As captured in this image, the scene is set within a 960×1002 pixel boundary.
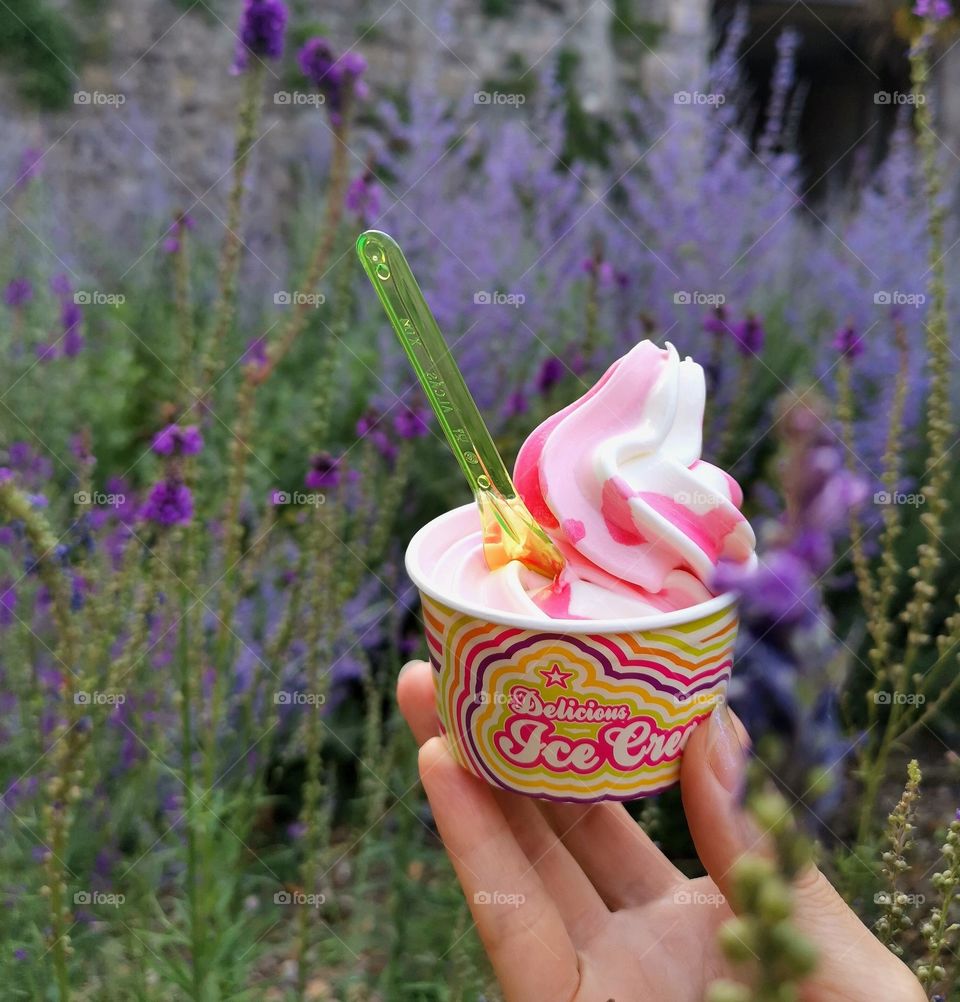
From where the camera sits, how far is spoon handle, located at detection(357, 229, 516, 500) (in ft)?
4.28

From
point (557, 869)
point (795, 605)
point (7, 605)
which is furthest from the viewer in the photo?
point (7, 605)

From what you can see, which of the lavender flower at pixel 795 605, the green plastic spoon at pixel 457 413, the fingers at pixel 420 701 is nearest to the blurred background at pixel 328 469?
the lavender flower at pixel 795 605

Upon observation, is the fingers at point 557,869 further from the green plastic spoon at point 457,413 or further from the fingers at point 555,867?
the green plastic spoon at point 457,413

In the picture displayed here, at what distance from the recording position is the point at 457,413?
1.35 meters

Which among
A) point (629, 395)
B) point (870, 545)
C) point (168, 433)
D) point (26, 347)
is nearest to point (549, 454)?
point (629, 395)

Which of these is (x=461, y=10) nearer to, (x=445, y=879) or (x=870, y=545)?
(x=870, y=545)

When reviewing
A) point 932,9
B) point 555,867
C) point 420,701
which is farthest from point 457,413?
point 932,9

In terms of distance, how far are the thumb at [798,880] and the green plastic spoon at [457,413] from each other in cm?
30

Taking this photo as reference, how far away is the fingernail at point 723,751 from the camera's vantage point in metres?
1.27

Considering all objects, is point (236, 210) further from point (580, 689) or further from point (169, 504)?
point (580, 689)

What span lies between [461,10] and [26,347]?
6.29m

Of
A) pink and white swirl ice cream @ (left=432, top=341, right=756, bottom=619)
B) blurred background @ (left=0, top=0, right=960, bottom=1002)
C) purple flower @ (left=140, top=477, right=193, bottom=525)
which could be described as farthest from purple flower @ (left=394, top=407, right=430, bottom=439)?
pink and white swirl ice cream @ (left=432, top=341, right=756, bottom=619)

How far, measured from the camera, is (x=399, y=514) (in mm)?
3502

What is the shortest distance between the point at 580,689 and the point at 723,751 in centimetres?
22
